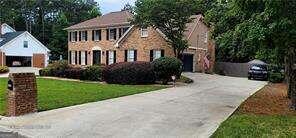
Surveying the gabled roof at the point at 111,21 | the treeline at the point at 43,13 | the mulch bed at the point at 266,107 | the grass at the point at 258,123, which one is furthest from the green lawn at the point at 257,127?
the treeline at the point at 43,13

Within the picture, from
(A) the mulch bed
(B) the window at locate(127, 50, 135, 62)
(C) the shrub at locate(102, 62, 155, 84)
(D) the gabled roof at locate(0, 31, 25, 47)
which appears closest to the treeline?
Result: (D) the gabled roof at locate(0, 31, 25, 47)

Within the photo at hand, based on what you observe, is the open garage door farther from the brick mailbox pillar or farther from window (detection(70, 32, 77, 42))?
the brick mailbox pillar

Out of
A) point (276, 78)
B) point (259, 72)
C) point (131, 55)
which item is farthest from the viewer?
point (131, 55)

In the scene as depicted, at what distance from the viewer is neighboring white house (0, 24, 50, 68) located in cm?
5956

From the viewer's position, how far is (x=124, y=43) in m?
46.2

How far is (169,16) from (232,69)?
17.5 meters

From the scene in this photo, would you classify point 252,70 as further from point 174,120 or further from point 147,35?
point 174,120

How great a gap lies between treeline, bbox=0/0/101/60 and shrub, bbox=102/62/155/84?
1920 inches

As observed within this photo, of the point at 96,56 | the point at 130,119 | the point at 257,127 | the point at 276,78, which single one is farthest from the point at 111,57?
the point at 257,127

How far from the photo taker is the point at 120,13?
5216 centimetres

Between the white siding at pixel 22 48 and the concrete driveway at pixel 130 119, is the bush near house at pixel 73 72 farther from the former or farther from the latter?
the white siding at pixel 22 48

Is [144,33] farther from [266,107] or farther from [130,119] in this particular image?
[130,119]

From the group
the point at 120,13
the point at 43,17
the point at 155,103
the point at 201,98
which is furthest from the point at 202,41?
the point at 43,17

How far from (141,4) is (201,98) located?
1801cm
